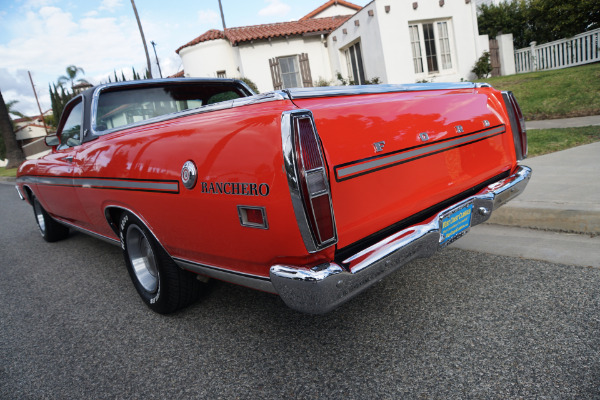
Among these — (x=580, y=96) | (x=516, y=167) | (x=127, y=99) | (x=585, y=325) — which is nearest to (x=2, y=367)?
(x=127, y=99)

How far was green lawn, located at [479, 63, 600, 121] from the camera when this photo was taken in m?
7.96

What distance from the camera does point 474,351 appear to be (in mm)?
1927

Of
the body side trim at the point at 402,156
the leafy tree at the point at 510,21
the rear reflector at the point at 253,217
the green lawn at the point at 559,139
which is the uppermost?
the leafy tree at the point at 510,21

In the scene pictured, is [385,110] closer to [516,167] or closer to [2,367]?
[516,167]

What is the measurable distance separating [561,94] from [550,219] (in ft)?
22.9

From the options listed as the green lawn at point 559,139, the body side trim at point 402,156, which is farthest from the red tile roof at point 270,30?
the body side trim at point 402,156

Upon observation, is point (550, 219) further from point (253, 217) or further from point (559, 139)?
point (559, 139)

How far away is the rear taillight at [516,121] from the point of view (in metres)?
2.79

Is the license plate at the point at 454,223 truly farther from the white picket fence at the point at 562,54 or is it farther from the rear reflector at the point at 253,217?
the white picket fence at the point at 562,54

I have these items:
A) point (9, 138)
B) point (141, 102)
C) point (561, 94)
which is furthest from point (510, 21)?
point (9, 138)

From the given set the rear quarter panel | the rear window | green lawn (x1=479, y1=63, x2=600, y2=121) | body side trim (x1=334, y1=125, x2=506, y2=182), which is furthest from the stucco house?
the rear quarter panel

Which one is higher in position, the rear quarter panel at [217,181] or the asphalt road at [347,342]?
the rear quarter panel at [217,181]

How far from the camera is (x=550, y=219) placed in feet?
10.8

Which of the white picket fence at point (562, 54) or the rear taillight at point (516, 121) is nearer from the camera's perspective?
the rear taillight at point (516, 121)
